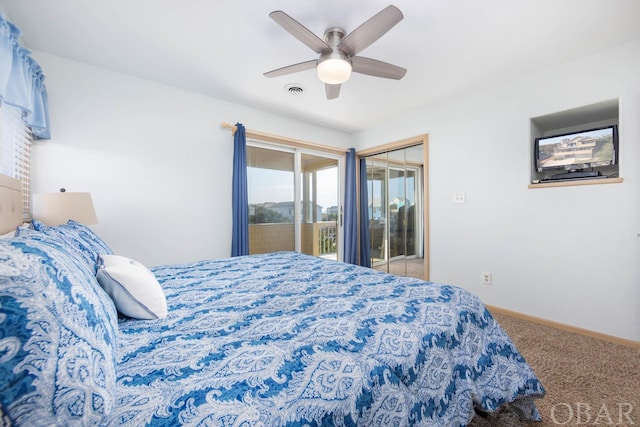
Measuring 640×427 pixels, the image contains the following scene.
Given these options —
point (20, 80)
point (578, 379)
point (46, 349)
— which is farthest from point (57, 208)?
point (578, 379)

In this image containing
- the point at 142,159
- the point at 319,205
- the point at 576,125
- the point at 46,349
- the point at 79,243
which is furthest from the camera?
the point at 319,205

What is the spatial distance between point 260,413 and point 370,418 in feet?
1.08

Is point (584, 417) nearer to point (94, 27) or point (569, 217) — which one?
point (569, 217)

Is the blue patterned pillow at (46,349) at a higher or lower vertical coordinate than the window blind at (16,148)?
lower

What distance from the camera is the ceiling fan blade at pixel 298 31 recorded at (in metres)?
1.54

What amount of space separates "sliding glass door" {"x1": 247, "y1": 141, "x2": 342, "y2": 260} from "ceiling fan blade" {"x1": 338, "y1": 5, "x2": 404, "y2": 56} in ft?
6.96

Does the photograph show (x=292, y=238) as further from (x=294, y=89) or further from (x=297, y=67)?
(x=297, y=67)

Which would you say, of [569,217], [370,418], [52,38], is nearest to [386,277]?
[370,418]

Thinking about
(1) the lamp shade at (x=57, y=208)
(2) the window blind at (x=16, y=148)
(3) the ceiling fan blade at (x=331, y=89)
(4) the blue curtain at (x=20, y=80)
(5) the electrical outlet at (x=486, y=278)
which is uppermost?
(3) the ceiling fan blade at (x=331, y=89)

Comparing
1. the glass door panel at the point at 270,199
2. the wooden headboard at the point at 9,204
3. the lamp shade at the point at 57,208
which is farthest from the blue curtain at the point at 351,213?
the wooden headboard at the point at 9,204

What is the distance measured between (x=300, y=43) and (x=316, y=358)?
226cm

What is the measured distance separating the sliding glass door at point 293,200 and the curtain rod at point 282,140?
0.12 meters

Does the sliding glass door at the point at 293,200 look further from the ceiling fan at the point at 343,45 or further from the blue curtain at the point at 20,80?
the blue curtain at the point at 20,80

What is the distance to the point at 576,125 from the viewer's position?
290cm
